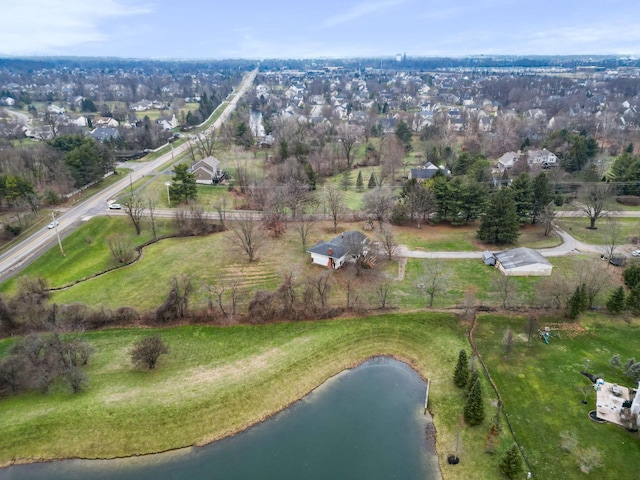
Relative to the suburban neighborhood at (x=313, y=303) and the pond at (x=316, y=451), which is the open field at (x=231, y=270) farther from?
the pond at (x=316, y=451)

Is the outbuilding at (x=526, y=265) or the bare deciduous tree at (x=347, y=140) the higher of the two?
the bare deciduous tree at (x=347, y=140)

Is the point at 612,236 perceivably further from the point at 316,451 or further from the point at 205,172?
the point at 205,172

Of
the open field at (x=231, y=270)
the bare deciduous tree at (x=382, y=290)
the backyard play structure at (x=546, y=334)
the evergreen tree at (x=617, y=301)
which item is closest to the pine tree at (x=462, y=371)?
the backyard play structure at (x=546, y=334)

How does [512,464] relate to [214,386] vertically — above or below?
above

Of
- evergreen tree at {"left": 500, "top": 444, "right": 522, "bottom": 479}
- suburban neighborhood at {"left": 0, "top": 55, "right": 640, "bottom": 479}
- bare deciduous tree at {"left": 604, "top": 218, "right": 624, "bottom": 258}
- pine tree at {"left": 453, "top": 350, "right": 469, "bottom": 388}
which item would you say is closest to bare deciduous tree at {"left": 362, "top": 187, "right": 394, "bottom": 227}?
suburban neighborhood at {"left": 0, "top": 55, "right": 640, "bottom": 479}

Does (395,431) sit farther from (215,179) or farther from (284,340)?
(215,179)

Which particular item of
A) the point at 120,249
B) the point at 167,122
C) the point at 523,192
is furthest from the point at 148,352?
the point at 167,122
